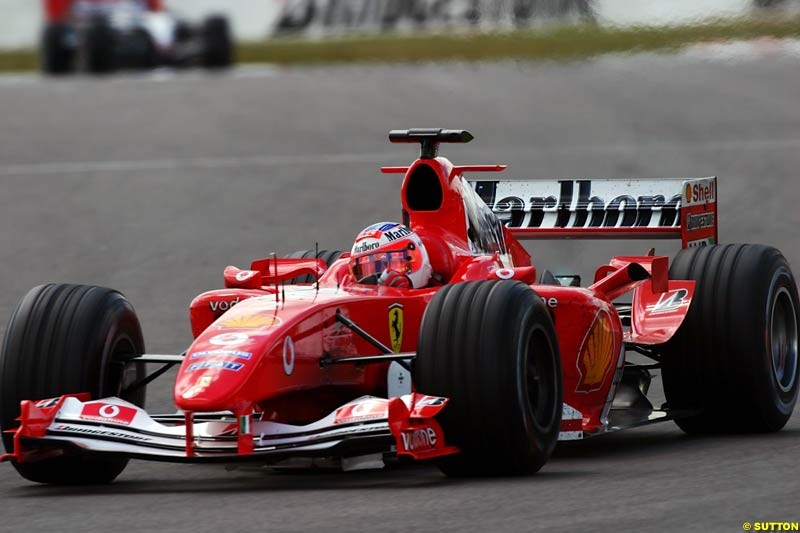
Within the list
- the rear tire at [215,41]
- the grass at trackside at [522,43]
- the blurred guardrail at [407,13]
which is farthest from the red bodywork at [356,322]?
the rear tire at [215,41]

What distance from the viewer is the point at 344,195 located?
1958 centimetres

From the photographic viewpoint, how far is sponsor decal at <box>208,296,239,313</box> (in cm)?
926

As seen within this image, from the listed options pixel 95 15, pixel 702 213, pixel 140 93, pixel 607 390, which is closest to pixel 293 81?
pixel 140 93

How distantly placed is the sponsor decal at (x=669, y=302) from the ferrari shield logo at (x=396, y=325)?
71.0 inches

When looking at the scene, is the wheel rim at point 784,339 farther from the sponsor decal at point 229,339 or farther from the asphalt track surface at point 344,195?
the sponsor decal at point 229,339

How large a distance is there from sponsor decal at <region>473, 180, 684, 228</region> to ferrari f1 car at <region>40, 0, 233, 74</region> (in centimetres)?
2127

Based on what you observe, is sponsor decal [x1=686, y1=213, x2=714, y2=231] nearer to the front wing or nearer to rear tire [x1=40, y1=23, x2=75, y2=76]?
the front wing

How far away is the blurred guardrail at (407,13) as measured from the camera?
70.5 feet

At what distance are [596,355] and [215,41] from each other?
24.7 meters

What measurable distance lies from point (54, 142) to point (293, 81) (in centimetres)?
619

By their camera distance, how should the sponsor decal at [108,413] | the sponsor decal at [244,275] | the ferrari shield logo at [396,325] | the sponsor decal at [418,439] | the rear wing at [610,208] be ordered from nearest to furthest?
the sponsor decal at [418,439] < the sponsor decal at [108,413] < the ferrari shield logo at [396,325] < the sponsor decal at [244,275] < the rear wing at [610,208]

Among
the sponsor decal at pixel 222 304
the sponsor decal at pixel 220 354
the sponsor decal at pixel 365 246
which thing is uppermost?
the sponsor decal at pixel 365 246

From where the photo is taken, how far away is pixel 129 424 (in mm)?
8008

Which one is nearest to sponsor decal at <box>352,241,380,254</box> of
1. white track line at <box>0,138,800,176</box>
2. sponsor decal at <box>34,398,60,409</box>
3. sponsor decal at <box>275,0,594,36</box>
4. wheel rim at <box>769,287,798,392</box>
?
sponsor decal at <box>34,398,60,409</box>
